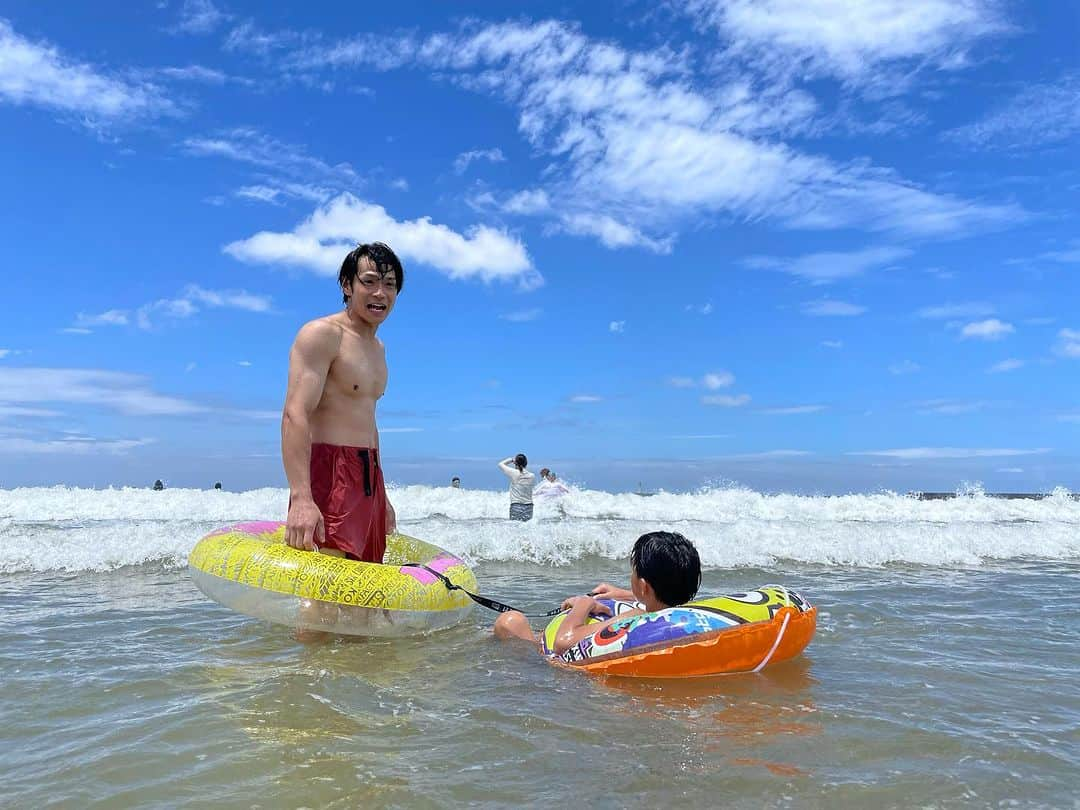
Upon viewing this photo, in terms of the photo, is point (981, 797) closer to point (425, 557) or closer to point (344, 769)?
point (344, 769)

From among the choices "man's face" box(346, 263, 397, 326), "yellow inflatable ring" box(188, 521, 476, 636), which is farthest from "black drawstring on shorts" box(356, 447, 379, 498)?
"man's face" box(346, 263, 397, 326)

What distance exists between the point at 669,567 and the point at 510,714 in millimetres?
1218

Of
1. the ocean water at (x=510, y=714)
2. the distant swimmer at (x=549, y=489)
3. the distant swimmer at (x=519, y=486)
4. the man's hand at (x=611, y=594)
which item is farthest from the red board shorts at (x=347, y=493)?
the distant swimmer at (x=549, y=489)

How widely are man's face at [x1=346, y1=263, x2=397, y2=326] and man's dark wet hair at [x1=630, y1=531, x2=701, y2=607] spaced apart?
1906mm

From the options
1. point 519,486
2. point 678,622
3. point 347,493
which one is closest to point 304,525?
point 347,493

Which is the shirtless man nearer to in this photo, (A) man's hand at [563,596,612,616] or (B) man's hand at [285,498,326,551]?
(B) man's hand at [285,498,326,551]

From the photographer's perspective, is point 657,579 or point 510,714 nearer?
point 510,714

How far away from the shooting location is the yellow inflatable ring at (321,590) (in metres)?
3.84

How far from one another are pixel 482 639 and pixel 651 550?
4.06ft

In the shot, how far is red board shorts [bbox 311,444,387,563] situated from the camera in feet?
13.1

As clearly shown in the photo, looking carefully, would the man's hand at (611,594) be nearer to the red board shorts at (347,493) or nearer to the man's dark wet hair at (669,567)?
the man's dark wet hair at (669,567)

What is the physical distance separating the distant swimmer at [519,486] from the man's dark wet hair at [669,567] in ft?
27.3

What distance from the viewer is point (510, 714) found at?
298 cm

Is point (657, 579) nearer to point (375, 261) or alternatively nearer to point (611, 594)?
point (611, 594)
